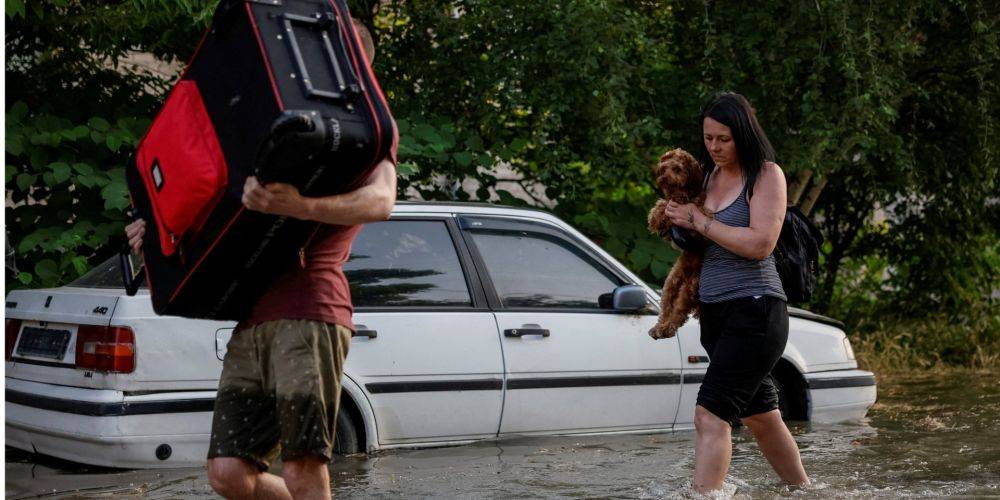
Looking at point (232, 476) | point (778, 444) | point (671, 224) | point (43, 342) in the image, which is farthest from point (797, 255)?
→ point (43, 342)

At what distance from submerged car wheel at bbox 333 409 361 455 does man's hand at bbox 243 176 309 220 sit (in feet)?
9.08

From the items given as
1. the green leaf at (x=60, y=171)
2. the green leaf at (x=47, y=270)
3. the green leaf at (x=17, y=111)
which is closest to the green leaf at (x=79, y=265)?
the green leaf at (x=47, y=270)

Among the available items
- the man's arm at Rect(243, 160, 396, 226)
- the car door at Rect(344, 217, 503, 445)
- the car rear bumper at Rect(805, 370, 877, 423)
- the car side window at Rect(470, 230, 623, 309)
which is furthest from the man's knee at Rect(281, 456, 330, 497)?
the car rear bumper at Rect(805, 370, 877, 423)

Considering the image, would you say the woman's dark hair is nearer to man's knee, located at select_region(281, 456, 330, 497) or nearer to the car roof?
the car roof

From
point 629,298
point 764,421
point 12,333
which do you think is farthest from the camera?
point 629,298

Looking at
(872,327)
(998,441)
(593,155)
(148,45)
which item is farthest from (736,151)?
(872,327)

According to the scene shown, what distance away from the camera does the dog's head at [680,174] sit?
5004 mm

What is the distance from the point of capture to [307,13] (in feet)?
11.3

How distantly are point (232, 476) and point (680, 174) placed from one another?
225 centimetres

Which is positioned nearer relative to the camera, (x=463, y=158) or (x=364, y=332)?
(x=364, y=332)

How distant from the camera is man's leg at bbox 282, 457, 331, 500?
11.6ft

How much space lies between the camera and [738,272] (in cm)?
477

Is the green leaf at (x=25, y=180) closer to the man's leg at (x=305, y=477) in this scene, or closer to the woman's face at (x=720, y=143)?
the woman's face at (x=720, y=143)

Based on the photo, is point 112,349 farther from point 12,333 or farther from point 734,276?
point 734,276
